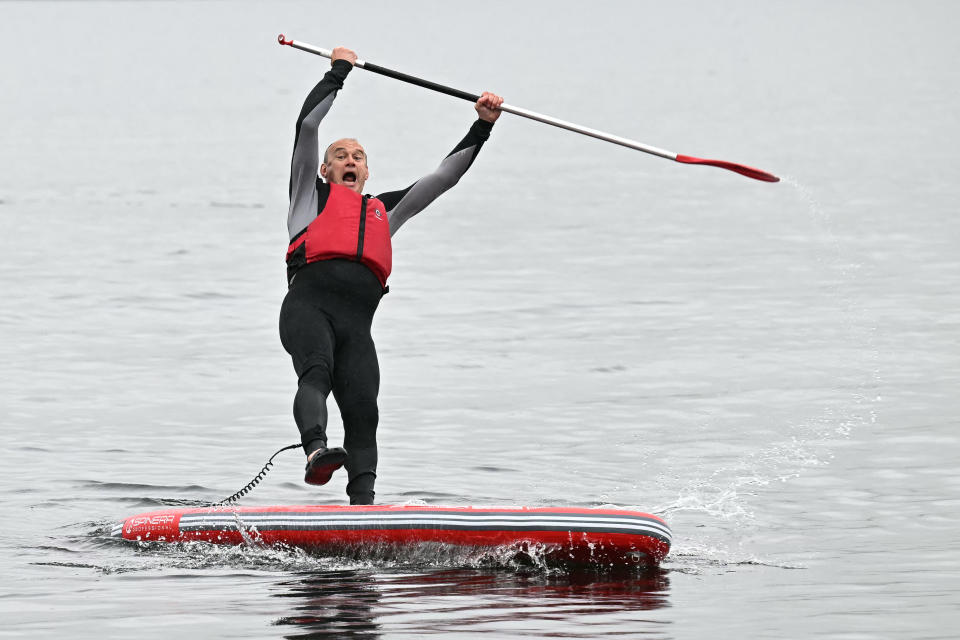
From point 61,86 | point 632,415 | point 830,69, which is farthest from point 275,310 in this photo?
point 830,69

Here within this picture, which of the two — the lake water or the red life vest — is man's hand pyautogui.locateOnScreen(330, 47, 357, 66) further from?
the lake water

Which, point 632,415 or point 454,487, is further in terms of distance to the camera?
point 632,415

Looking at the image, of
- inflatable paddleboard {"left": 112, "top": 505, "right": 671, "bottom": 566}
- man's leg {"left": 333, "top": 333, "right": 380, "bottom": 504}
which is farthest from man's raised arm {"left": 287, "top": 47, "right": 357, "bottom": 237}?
inflatable paddleboard {"left": 112, "top": 505, "right": 671, "bottom": 566}

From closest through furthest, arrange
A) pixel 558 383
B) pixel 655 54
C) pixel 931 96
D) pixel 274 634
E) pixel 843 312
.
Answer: pixel 274 634 < pixel 558 383 < pixel 843 312 < pixel 931 96 < pixel 655 54

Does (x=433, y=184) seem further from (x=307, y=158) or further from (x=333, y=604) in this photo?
(x=333, y=604)

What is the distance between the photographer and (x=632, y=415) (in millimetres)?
11453

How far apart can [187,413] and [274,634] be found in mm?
5925

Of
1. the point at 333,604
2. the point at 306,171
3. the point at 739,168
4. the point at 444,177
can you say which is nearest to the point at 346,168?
the point at 306,171

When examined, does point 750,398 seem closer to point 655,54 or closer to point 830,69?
point 830,69

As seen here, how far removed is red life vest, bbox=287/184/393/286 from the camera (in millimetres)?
7461

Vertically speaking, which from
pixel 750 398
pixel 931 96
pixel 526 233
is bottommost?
pixel 750 398

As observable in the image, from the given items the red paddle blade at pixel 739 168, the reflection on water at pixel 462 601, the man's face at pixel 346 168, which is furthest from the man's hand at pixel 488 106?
the reflection on water at pixel 462 601

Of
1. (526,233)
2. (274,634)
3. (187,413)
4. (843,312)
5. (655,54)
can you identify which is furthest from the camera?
(655,54)

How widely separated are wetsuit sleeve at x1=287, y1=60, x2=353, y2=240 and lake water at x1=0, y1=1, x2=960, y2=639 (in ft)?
4.95
